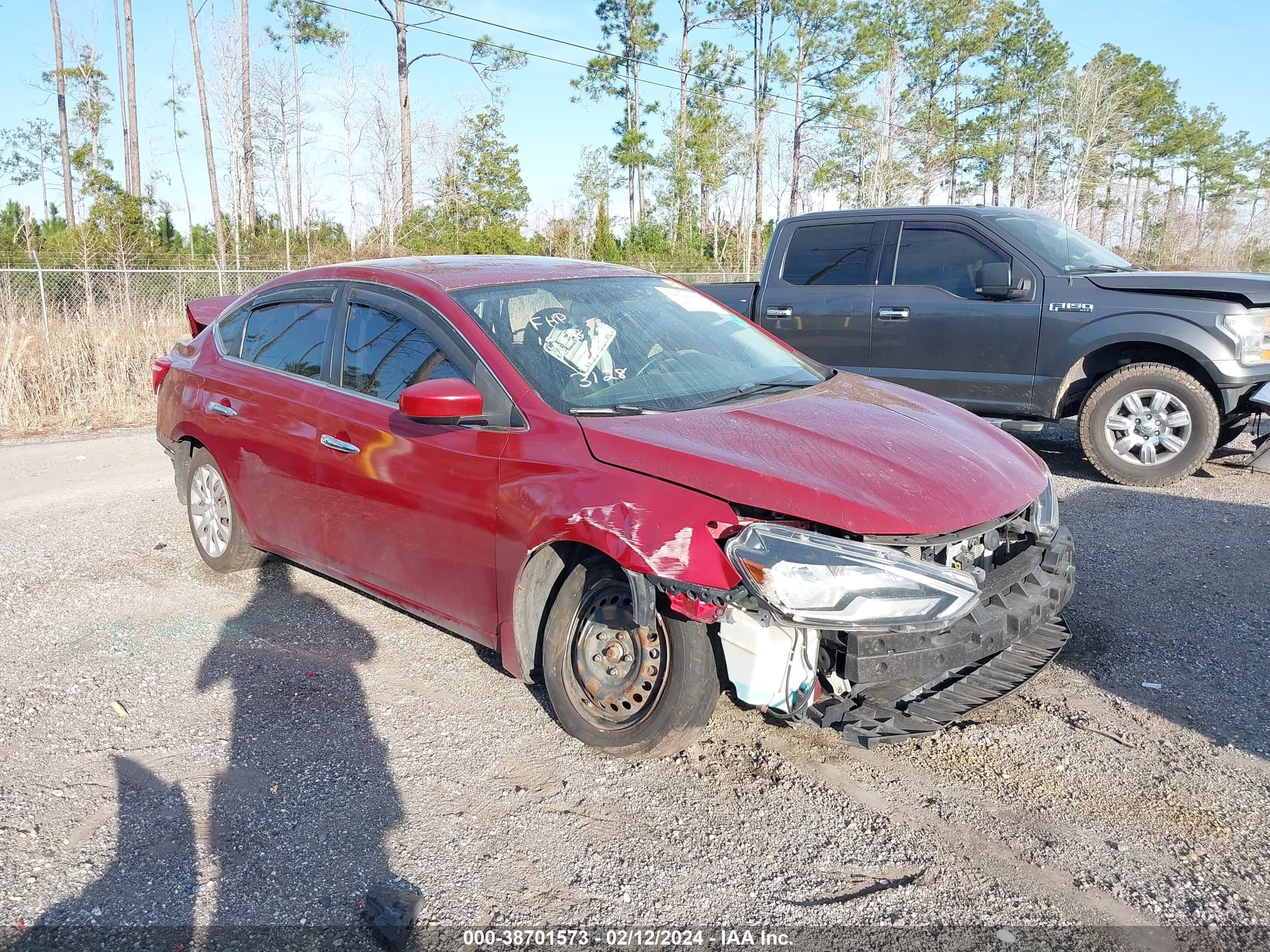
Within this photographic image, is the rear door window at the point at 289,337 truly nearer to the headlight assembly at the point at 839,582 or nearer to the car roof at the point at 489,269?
Answer: the car roof at the point at 489,269

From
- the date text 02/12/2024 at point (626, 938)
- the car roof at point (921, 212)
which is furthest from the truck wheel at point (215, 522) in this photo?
the car roof at point (921, 212)

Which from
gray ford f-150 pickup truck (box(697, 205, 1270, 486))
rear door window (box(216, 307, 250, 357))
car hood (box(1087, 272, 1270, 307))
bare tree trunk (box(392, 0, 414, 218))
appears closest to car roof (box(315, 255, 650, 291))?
rear door window (box(216, 307, 250, 357))

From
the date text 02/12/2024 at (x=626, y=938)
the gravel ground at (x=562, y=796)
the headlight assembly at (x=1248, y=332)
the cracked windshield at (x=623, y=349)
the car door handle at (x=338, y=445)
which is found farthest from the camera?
the headlight assembly at (x=1248, y=332)

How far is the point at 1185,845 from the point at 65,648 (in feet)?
14.9

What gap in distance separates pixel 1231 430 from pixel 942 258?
8.35 ft

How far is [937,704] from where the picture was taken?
304 cm

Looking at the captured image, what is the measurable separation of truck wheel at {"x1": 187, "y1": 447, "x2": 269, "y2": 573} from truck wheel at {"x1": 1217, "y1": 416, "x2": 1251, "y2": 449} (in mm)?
6635

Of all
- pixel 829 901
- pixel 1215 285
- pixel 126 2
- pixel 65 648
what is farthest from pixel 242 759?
pixel 126 2

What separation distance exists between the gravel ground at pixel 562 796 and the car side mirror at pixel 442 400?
1.19 metres

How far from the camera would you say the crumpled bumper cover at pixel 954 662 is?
282cm

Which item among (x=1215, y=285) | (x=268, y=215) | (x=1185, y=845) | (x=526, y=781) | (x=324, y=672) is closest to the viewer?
(x=1185, y=845)

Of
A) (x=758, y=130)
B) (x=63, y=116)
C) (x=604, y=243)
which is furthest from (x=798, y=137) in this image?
(x=63, y=116)

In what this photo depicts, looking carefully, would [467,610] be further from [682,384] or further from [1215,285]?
[1215,285]

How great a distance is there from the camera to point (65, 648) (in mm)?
4379
